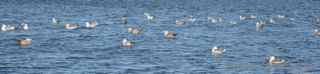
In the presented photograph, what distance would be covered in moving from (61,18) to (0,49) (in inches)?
871

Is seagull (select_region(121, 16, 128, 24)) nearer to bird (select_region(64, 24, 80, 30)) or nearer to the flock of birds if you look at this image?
the flock of birds

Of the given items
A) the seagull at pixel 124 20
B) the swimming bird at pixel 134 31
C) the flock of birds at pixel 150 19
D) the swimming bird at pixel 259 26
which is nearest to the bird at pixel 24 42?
the flock of birds at pixel 150 19

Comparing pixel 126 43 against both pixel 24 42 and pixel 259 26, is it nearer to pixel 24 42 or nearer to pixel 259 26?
pixel 24 42

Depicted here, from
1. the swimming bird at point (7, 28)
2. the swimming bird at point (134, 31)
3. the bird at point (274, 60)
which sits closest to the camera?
the bird at point (274, 60)

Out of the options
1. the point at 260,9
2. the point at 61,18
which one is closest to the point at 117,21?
the point at 61,18

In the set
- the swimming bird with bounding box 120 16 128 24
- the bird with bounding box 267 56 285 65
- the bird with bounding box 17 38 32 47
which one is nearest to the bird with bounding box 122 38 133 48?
the bird with bounding box 17 38 32 47

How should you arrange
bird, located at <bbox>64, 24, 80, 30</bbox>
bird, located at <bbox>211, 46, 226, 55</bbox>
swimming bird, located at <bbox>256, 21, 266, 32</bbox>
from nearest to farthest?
bird, located at <bbox>211, 46, 226, 55</bbox> < bird, located at <bbox>64, 24, 80, 30</bbox> < swimming bird, located at <bbox>256, 21, 266, 32</bbox>

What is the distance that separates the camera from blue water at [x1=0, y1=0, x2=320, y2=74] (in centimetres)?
4503

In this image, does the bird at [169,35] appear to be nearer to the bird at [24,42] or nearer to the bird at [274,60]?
the bird at [24,42]

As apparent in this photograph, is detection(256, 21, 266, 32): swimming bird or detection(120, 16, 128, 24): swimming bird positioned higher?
detection(120, 16, 128, 24): swimming bird

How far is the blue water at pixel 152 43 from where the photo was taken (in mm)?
45031

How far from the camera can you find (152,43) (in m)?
55.0

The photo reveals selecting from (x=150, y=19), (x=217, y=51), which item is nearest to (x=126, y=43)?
(x=217, y=51)

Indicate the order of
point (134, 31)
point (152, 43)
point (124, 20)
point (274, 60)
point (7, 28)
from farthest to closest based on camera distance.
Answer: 1. point (124, 20)
2. point (134, 31)
3. point (7, 28)
4. point (152, 43)
5. point (274, 60)
